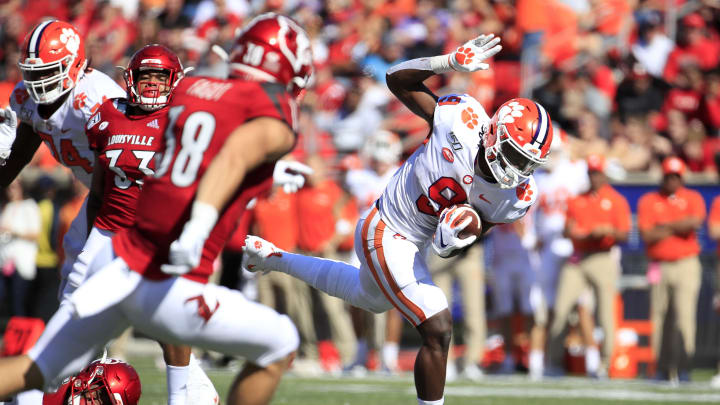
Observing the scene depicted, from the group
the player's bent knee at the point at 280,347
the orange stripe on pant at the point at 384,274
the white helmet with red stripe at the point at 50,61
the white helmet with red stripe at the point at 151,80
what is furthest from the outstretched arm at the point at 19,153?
the player's bent knee at the point at 280,347

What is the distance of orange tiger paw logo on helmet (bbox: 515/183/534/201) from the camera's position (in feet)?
20.2

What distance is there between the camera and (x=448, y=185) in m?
6.14

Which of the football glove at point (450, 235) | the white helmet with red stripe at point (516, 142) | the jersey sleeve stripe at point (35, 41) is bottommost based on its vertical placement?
the football glove at point (450, 235)

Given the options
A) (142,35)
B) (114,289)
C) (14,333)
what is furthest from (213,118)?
(142,35)

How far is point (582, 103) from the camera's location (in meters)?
13.7

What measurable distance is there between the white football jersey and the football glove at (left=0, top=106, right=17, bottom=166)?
128 millimetres

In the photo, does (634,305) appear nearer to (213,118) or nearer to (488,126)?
(488,126)

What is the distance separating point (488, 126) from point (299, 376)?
5569 mm

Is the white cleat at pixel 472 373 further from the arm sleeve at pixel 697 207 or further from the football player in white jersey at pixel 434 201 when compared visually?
the football player in white jersey at pixel 434 201

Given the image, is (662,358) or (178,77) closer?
(178,77)

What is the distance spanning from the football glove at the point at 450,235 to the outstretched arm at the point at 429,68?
0.82m

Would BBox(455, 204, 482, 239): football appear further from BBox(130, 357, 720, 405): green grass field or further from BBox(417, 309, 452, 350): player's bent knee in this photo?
BBox(130, 357, 720, 405): green grass field

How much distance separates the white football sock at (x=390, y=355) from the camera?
11297mm

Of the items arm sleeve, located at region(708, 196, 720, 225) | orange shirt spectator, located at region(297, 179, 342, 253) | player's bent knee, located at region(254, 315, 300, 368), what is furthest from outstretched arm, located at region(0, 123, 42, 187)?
arm sleeve, located at region(708, 196, 720, 225)
